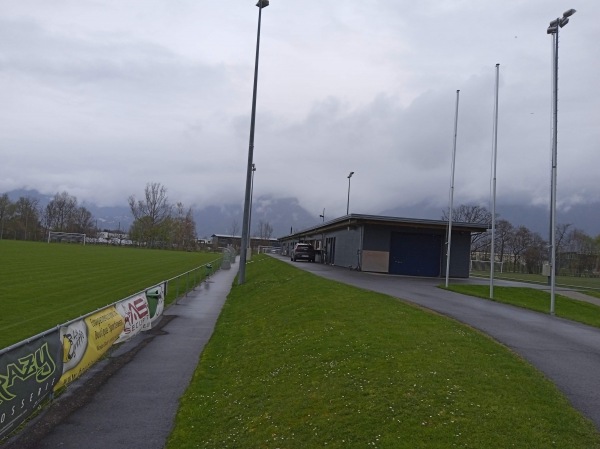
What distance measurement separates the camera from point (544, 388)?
25.5 ft

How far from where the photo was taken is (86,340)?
9.98 metres

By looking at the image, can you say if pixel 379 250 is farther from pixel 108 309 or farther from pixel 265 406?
pixel 265 406

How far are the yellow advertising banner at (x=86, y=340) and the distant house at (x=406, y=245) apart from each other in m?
24.3

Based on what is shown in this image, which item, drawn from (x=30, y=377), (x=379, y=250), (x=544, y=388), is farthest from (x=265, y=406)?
(x=379, y=250)

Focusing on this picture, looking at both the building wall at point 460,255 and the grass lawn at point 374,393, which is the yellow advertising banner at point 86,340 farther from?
the building wall at point 460,255

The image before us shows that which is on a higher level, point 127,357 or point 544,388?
point 544,388

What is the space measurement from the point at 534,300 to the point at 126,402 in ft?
62.6

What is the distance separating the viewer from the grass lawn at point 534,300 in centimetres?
2058

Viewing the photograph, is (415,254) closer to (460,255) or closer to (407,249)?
(407,249)

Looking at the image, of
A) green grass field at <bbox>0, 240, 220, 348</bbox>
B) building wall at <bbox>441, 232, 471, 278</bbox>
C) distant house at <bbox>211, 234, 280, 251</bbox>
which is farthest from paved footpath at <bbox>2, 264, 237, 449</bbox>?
distant house at <bbox>211, 234, 280, 251</bbox>

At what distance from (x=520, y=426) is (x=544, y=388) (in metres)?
1.90

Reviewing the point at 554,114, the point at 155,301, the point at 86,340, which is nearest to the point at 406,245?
the point at 554,114

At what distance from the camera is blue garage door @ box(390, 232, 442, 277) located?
3709 centimetres

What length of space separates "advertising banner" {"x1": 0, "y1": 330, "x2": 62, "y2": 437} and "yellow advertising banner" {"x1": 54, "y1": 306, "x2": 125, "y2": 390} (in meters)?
0.37
